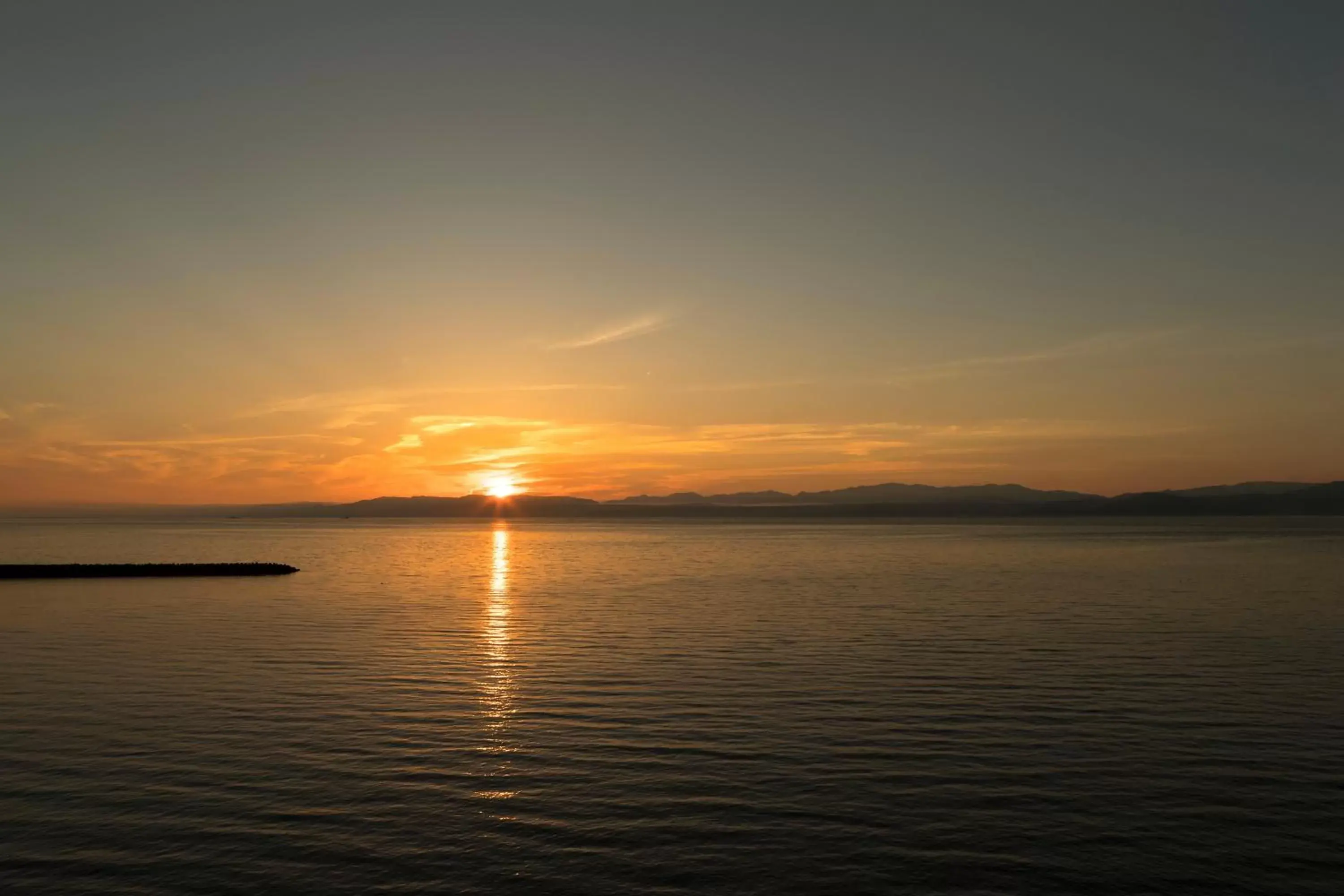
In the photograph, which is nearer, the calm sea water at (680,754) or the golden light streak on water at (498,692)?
the calm sea water at (680,754)

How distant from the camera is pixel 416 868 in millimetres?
19609

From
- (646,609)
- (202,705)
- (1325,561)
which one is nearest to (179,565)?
(646,609)

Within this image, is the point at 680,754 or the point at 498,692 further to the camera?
the point at 498,692

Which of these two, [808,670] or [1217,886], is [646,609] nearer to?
[808,670]

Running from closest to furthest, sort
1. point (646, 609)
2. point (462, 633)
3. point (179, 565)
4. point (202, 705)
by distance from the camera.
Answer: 1. point (202, 705)
2. point (462, 633)
3. point (646, 609)
4. point (179, 565)

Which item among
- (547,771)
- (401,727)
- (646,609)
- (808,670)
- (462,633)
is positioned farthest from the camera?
(646,609)

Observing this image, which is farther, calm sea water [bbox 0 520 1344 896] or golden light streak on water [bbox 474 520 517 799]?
golden light streak on water [bbox 474 520 517 799]

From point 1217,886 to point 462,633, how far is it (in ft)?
155

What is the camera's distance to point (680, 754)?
Result: 28.6m

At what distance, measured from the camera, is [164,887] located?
18.6 meters

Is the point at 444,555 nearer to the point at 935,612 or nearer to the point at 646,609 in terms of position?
the point at 646,609

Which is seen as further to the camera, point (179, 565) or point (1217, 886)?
point (179, 565)

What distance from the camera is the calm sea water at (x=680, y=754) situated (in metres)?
19.8

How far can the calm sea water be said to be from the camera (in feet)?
64.8
